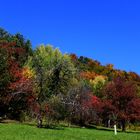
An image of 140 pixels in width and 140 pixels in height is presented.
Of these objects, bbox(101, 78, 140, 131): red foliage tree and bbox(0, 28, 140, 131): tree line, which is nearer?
bbox(0, 28, 140, 131): tree line

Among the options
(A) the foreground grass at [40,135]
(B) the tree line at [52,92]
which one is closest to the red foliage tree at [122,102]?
(B) the tree line at [52,92]

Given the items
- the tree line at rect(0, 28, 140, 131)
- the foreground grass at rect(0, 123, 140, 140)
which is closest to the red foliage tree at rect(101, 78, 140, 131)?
the tree line at rect(0, 28, 140, 131)

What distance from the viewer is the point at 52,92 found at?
A: 49.0 m

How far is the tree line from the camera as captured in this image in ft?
151

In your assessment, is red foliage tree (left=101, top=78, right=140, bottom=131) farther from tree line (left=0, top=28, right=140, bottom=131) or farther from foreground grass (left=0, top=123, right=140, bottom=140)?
foreground grass (left=0, top=123, right=140, bottom=140)

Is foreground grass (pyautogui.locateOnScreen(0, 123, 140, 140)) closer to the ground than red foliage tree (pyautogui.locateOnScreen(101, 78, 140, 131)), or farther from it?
closer to the ground

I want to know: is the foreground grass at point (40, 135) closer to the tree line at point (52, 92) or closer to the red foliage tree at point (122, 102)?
the tree line at point (52, 92)

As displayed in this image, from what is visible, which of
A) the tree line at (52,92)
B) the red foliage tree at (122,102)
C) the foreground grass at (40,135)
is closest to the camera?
the foreground grass at (40,135)

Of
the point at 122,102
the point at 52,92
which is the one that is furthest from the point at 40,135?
the point at 122,102

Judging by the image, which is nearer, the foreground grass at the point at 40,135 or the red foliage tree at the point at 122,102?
the foreground grass at the point at 40,135

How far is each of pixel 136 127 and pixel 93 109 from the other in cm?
2842

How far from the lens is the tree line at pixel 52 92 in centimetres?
4594

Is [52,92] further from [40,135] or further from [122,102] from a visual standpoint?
[40,135]

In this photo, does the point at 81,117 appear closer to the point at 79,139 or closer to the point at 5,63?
the point at 5,63
